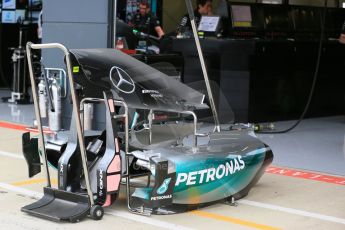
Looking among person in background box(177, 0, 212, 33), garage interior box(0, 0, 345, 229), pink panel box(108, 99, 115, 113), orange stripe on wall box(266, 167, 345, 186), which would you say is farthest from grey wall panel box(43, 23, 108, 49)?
pink panel box(108, 99, 115, 113)

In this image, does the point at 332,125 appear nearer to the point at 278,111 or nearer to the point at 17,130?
the point at 278,111

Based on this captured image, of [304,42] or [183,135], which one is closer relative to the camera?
[183,135]

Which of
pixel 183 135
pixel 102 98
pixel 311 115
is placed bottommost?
pixel 311 115

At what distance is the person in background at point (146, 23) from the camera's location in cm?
1162

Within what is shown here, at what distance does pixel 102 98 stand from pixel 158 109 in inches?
19.5

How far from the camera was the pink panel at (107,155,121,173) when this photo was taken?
5494mm

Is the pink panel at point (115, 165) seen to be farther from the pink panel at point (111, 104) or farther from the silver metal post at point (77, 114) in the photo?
the pink panel at point (111, 104)

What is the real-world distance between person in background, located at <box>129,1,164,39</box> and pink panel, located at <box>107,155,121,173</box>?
19.3 ft

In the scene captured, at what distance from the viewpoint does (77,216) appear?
541cm

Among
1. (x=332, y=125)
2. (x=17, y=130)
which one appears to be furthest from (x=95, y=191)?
(x=332, y=125)

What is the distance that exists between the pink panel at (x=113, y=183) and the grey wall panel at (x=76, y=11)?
4.61m

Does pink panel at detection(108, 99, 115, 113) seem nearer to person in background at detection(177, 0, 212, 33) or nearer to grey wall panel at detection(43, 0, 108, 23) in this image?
grey wall panel at detection(43, 0, 108, 23)

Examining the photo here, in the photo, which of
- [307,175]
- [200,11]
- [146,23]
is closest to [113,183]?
[307,175]

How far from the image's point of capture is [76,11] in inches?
392
